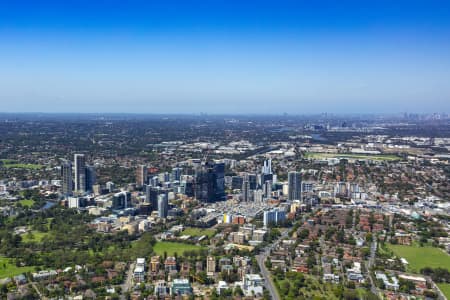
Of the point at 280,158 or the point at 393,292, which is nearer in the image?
the point at 393,292

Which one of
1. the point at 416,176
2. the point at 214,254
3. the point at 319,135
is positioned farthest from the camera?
the point at 319,135

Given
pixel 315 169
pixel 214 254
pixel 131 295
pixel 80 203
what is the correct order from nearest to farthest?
pixel 131 295
pixel 214 254
pixel 80 203
pixel 315 169

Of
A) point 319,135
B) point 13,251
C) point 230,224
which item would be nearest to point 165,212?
point 230,224

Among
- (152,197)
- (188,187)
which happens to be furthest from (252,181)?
(152,197)

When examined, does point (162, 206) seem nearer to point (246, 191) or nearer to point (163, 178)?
point (246, 191)

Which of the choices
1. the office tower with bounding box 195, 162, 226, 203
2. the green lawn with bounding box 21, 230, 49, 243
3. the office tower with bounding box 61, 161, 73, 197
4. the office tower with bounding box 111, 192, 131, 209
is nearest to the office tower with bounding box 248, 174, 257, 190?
the office tower with bounding box 195, 162, 226, 203

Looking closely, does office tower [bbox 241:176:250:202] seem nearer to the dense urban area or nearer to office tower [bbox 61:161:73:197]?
the dense urban area

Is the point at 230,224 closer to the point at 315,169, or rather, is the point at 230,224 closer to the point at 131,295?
the point at 131,295
